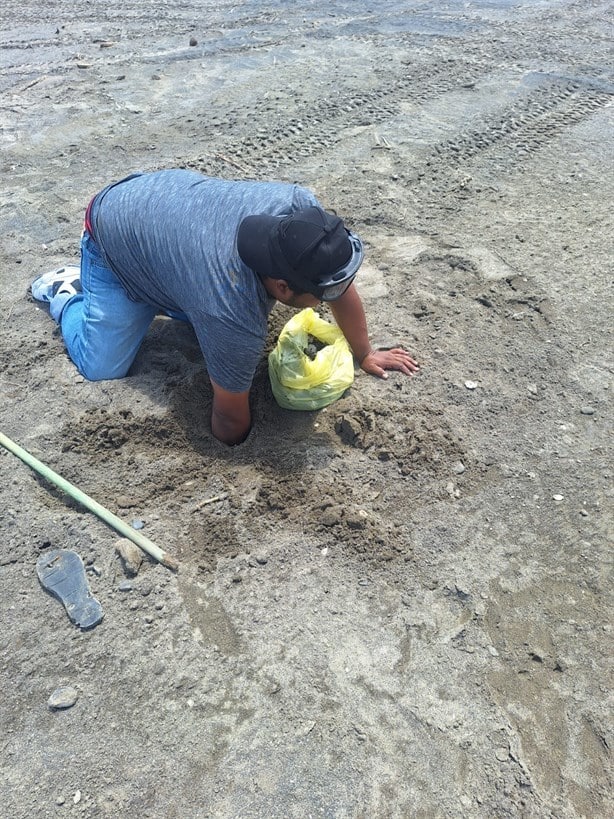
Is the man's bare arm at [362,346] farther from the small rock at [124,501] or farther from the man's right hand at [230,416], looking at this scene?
the small rock at [124,501]

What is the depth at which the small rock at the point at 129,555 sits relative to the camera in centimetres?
236

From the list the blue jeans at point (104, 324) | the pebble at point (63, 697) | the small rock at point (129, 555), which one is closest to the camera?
the pebble at point (63, 697)

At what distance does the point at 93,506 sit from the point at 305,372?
1.06 metres

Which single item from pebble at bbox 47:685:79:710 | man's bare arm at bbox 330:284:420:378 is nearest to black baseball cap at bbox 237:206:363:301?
man's bare arm at bbox 330:284:420:378

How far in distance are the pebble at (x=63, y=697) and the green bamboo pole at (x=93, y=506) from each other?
19.7 inches

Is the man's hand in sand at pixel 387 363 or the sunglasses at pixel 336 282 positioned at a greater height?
the sunglasses at pixel 336 282

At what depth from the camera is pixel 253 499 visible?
2.64 meters

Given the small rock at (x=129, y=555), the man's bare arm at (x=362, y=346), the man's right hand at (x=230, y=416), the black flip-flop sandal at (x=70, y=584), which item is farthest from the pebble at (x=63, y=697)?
the man's bare arm at (x=362, y=346)

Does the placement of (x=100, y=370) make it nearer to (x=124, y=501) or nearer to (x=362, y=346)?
(x=124, y=501)

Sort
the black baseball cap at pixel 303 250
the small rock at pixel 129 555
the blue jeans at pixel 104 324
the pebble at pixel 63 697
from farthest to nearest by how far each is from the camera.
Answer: the blue jeans at pixel 104 324 < the small rock at pixel 129 555 < the black baseball cap at pixel 303 250 < the pebble at pixel 63 697

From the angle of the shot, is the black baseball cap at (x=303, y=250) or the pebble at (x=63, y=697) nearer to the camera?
the pebble at (x=63, y=697)

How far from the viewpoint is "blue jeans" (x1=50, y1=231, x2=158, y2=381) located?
3.12 m

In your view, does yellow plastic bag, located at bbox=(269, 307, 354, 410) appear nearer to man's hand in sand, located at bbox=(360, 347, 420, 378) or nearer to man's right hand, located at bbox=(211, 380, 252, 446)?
man's hand in sand, located at bbox=(360, 347, 420, 378)

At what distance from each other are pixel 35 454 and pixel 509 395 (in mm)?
2127
